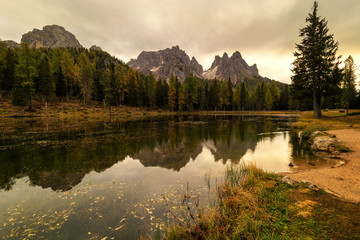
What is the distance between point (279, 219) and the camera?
5.00 meters

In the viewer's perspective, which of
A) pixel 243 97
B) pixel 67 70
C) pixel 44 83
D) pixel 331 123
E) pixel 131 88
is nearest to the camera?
pixel 331 123

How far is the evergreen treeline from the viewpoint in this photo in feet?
170

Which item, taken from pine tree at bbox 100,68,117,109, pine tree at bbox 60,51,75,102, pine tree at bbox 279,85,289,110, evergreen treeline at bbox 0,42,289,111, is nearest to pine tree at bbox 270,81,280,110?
evergreen treeline at bbox 0,42,289,111

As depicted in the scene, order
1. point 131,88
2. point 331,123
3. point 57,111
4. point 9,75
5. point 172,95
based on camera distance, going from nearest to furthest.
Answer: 1. point 331,123
2. point 57,111
3. point 9,75
4. point 131,88
5. point 172,95

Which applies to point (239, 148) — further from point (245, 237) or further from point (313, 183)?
point (245, 237)

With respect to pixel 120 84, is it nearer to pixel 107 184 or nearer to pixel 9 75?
pixel 9 75

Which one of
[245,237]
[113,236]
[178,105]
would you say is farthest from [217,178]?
[178,105]

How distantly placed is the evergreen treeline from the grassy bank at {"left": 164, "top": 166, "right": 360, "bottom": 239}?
6650 centimetres

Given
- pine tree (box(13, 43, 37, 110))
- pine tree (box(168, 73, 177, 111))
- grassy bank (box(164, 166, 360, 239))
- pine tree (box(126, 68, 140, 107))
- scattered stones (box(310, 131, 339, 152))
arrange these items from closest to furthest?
grassy bank (box(164, 166, 360, 239)) < scattered stones (box(310, 131, 339, 152)) < pine tree (box(13, 43, 37, 110)) < pine tree (box(126, 68, 140, 107)) < pine tree (box(168, 73, 177, 111))

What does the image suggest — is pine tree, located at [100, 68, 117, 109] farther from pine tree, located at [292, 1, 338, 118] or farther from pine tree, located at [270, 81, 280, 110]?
pine tree, located at [270, 81, 280, 110]

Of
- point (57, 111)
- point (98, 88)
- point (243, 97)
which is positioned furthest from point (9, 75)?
point (243, 97)

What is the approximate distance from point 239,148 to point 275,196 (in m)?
11.1

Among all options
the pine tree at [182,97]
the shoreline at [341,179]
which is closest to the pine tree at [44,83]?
the pine tree at [182,97]

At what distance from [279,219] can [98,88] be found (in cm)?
8993
